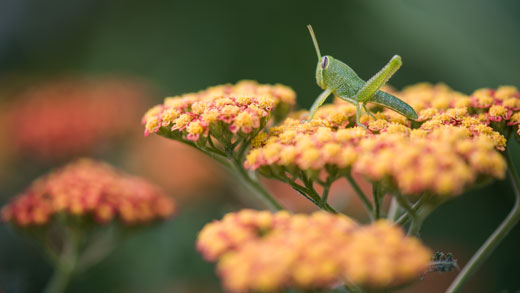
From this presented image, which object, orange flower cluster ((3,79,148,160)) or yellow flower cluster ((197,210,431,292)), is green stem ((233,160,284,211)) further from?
orange flower cluster ((3,79,148,160))

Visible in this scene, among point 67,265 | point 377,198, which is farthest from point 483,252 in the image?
point 67,265

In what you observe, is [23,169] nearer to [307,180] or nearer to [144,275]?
[144,275]

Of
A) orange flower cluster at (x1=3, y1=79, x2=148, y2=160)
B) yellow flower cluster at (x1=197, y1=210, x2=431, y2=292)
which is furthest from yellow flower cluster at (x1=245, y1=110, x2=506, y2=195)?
orange flower cluster at (x1=3, y1=79, x2=148, y2=160)

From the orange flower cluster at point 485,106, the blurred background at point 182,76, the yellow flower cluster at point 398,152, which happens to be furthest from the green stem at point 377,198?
the blurred background at point 182,76

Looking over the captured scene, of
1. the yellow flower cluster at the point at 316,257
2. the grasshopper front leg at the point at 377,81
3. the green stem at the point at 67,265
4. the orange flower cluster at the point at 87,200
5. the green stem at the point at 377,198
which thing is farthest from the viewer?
the green stem at the point at 67,265

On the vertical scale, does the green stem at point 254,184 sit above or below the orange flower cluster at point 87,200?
above

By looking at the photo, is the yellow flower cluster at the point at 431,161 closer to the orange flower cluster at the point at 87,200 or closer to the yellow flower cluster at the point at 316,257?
the yellow flower cluster at the point at 316,257

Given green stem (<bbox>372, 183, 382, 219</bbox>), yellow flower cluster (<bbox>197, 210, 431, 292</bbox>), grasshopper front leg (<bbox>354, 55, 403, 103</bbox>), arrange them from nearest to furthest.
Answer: yellow flower cluster (<bbox>197, 210, 431, 292</bbox>) < green stem (<bbox>372, 183, 382, 219</bbox>) < grasshopper front leg (<bbox>354, 55, 403, 103</bbox>)

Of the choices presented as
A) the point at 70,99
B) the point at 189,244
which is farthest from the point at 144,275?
the point at 70,99
